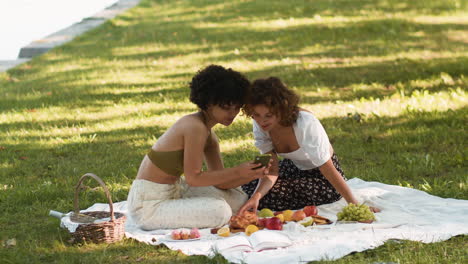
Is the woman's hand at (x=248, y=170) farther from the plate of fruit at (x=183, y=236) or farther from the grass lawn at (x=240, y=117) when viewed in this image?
the grass lawn at (x=240, y=117)

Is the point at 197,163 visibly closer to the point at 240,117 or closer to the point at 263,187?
the point at 263,187

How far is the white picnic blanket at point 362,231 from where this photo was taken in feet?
14.5

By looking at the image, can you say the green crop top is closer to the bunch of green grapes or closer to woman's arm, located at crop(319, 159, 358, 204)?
woman's arm, located at crop(319, 159, 358, 204)

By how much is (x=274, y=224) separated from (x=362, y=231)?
61cm

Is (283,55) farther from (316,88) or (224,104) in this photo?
(224,104)

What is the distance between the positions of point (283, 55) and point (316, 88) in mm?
2241

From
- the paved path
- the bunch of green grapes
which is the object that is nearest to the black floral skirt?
the bunch of green grapes

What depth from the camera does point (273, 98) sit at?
5098 millimetres

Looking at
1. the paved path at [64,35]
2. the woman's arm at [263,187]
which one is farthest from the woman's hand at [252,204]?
the paved path at [64,35]

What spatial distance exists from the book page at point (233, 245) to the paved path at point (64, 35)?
956 centimetres

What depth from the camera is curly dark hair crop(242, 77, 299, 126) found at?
16.6 ft

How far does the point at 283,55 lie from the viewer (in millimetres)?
12227

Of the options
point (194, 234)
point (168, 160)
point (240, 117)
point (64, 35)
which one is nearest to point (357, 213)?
point (194, 234)

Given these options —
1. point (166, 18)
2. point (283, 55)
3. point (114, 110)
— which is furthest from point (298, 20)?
point (114, 110)
